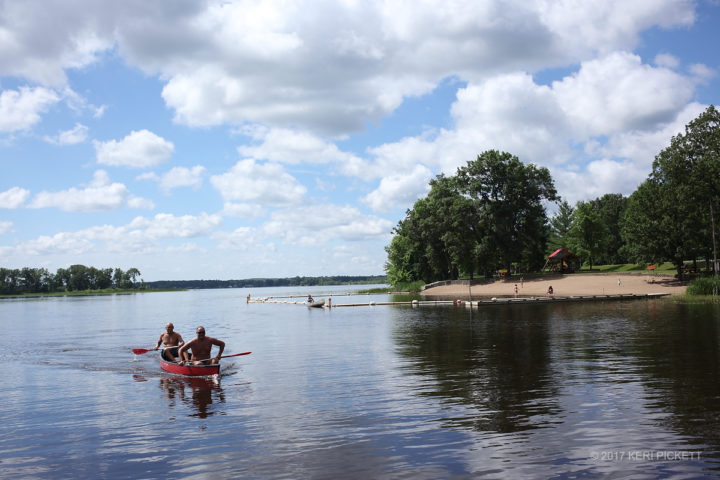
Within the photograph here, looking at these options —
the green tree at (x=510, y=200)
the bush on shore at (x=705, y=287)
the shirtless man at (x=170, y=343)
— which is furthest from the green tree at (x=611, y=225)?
the shirtless man at (x=170, y=343)

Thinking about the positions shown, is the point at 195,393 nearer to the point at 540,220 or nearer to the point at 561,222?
the point at 540,220

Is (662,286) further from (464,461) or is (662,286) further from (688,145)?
(464,461)

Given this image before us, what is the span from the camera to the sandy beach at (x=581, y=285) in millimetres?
65438

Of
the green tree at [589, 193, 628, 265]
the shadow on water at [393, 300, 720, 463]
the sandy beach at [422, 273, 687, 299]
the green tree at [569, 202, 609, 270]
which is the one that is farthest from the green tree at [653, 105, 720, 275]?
the green tree at [589, 193, 628, 265]

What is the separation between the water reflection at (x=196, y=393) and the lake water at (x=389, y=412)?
0.31ft

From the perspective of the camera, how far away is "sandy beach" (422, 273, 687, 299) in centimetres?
6544

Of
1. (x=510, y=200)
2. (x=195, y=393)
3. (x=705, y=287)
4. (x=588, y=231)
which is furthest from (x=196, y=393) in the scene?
(x=588, y=231)

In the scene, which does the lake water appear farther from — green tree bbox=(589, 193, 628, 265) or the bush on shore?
green tree bbox=(589, 193, 628, 265)

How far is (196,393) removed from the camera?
1859cm

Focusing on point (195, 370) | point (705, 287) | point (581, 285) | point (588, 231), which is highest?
point (588, 231)

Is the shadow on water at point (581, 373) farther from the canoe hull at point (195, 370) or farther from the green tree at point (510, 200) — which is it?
the green tree at point (510, 200)

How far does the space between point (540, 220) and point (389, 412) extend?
286ft

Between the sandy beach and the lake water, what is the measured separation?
3865 cm

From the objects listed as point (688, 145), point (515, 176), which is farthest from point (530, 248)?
point (688, 145)
